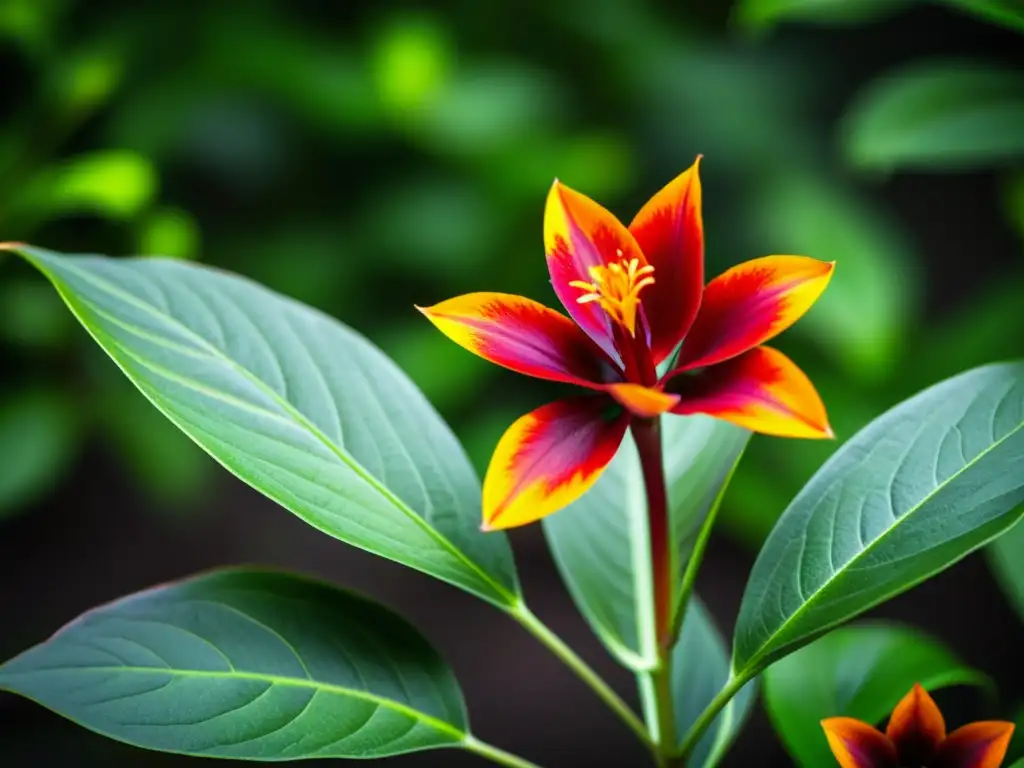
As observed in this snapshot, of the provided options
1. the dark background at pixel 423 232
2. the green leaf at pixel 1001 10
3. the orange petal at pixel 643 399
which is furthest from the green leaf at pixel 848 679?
the dark background at pixel 423 232

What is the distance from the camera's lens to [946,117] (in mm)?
821

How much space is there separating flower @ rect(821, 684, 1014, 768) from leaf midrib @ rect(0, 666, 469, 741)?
0.59 ft

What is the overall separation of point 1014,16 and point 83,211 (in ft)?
3.32

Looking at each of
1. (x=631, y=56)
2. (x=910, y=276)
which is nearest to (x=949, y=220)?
(x=910, y=276)

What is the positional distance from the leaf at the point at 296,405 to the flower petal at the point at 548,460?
94 mm

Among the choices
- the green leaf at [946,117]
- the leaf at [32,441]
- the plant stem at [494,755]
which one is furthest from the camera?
the leaf at [32,441]

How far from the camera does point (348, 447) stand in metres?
0.49

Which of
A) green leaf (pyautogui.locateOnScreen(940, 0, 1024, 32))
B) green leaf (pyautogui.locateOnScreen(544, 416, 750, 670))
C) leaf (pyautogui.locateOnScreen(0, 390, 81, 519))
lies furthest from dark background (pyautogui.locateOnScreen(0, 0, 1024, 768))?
green leaf (pyautogui.locateOnScreen(544, 416, 750, 670))

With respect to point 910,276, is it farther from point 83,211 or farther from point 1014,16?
point 83,211

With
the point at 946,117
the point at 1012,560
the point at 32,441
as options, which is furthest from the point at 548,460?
the point at 32,441

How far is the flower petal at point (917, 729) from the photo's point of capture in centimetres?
43

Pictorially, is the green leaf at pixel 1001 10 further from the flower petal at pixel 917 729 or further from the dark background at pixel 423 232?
the dark background at pixel 423 232

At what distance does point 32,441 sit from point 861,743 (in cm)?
115

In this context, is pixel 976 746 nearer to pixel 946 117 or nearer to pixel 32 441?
pixel 946 117
